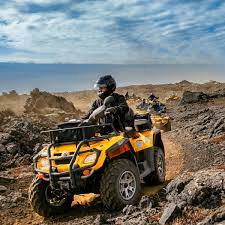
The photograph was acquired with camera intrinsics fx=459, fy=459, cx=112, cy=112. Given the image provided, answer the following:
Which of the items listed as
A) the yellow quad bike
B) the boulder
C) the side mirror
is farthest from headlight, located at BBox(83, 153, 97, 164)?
the boulder

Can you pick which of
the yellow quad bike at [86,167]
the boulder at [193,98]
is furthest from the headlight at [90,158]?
the boulder at [193,98]

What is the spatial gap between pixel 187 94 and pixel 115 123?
52.5 m

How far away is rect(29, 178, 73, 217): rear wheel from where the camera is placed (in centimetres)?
953

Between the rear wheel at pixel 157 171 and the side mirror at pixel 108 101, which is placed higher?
the side mirror at pixel 108 101

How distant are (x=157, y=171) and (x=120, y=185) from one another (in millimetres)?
2408

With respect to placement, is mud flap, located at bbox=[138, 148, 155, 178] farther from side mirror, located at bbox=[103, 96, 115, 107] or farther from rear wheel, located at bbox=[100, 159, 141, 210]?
side mirror, located at bbox=[103, 96, 115, 107]

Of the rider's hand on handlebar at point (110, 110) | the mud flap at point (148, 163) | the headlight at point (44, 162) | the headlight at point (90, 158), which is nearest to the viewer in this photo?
the headlight at point (90, 158)

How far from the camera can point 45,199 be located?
9664 millimetres

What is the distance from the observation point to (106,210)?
9.41 m

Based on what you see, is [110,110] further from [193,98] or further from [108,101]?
[193,98]

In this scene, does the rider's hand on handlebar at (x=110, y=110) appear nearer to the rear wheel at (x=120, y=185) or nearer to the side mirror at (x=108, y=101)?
the side mirror at (x=108, y=101)

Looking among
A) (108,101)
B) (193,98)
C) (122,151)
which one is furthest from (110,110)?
(193,98)

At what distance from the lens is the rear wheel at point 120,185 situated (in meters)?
8.86

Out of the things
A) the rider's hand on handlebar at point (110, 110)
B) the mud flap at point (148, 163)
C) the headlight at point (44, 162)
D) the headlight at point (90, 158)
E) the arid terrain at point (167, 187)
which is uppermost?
the rider's hand on handlebar at point (110, 110)
